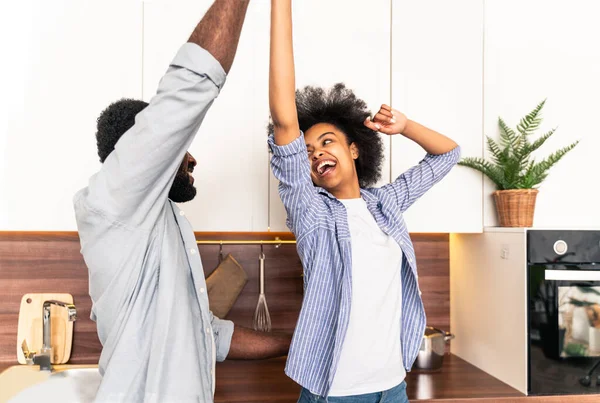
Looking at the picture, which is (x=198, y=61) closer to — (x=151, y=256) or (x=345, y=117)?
(x=151, y=256)

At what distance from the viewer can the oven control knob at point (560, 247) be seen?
5.82 feet

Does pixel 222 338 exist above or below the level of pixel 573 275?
below

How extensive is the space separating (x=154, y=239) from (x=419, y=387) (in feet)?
3.63

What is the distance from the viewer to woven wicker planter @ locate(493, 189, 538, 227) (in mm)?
1877

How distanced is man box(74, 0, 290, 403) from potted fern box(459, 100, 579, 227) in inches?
45.8

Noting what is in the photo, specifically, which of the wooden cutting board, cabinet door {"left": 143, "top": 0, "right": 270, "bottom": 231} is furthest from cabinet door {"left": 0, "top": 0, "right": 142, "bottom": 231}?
the wooden cutting board

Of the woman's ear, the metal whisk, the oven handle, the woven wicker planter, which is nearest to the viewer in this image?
the woman's ear

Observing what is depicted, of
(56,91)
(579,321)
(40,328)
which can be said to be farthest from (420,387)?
(56,91)

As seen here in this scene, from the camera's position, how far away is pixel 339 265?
133cm

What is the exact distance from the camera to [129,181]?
2.99 ft

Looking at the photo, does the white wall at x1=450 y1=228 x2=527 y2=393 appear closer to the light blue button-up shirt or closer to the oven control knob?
the oven control knob

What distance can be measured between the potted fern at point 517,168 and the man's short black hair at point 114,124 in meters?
1.22

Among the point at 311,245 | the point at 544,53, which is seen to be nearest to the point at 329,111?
the point at 311,245

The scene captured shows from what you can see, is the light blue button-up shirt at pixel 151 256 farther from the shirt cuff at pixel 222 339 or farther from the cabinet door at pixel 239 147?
the cabinet door at pixel 239 147
